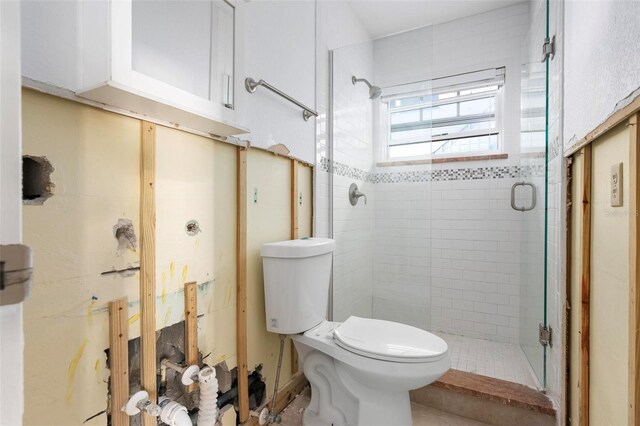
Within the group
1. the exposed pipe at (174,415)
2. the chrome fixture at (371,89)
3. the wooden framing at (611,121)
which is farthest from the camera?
the chrome fixture at (371,89)

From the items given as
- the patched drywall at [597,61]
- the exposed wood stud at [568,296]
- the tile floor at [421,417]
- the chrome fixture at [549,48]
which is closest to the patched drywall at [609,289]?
the patched drywall at [597,61]

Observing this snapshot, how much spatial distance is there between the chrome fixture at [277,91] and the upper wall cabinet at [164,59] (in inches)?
8.7

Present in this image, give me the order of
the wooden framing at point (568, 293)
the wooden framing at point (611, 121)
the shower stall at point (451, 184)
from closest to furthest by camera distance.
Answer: the wooden framing at point (611, 121)
the wooden framing at point (568, 293)
the shower stall at point (451, 184)

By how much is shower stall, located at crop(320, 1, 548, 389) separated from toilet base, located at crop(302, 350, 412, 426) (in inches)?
21.6

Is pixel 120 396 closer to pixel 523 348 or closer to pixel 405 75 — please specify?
pixel 405 75

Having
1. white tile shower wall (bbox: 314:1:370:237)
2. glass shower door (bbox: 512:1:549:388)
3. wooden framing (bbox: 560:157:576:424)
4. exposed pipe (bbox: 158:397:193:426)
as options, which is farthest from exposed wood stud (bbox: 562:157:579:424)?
exposed pipe (bbox: 158:397:193:426)

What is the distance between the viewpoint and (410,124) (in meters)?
2.07

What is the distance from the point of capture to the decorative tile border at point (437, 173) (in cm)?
207

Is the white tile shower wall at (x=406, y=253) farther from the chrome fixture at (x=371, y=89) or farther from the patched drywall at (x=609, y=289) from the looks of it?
the patched drywall at (x=609, y=289)

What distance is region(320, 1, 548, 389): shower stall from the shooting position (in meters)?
2.03

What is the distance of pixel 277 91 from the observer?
4.89ft

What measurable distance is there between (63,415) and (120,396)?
14 cm

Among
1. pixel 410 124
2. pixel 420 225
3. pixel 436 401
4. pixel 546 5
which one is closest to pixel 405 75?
pixel 410 124

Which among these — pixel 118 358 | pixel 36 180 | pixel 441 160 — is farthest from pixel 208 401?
pixel 441 160
